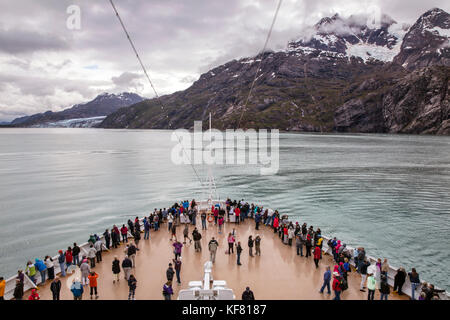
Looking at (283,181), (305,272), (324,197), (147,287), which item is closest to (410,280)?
(305,272)

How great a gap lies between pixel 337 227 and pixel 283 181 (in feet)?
96.6

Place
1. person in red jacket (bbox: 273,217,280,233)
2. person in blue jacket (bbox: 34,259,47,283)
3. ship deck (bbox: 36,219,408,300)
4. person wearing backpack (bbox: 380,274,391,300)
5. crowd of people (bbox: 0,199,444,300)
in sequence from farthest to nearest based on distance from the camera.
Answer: person in red jacket (bbox: 273,217,280,233) < person in blue jacket (bbox: 34,259,47,283) < ship deck (bbox: 36,219,408,300) < crowd of people (bbox: 0,199,444,300) < person wearing backpack (bbox: 380,274,391,300)

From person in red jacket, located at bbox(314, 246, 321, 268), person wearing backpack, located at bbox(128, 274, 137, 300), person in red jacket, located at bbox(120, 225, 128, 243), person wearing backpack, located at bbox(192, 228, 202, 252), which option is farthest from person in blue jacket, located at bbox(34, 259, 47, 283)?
person in red jacket, located at bbox(314, 246, 321, 268)

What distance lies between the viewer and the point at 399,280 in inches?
616

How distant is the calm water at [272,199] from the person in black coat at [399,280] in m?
11.1

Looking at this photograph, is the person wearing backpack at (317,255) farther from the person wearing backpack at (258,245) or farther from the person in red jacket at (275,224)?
the person in red jacket at (275,224)

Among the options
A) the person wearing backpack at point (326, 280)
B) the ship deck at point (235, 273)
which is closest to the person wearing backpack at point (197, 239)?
the ship deck at point (235, 273)

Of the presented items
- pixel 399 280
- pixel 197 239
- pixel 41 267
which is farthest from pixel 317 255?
pixel 41 267

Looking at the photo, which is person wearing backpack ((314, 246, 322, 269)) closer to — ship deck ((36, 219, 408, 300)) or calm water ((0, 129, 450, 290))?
ship deck ((36, 219, 408, 300))

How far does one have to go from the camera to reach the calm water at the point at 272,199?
3206cm

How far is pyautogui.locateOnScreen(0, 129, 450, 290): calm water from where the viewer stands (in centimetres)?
3206

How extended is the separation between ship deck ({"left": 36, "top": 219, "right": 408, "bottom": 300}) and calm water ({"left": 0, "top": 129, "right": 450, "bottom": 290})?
1293cm
